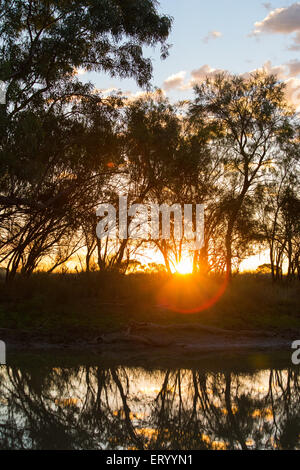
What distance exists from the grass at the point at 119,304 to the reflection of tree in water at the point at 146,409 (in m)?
4.86

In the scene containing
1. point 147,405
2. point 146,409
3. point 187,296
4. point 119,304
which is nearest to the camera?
point 146,409

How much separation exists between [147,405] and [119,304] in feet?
32.8

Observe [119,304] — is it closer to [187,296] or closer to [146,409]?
[187,296]

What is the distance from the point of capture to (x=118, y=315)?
56.2 feet

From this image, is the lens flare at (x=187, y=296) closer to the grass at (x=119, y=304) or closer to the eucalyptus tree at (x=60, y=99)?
the grass at (x=119, y=304)

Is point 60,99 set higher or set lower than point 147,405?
higher

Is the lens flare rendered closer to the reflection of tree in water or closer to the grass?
the grass

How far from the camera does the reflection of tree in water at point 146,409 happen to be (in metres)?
6.23

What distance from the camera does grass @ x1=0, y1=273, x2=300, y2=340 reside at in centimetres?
1595

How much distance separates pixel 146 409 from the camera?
7.93 m

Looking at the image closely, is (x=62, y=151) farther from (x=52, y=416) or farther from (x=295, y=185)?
(x=295, y=185)

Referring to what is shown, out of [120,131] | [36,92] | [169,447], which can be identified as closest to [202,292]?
[120,131]

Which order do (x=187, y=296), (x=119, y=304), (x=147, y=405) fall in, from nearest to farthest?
(x=147, y=405), (x=119, y=304), (x=187, y=296)

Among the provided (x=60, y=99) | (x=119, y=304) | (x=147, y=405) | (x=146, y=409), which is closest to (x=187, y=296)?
(x=119, y=304)
